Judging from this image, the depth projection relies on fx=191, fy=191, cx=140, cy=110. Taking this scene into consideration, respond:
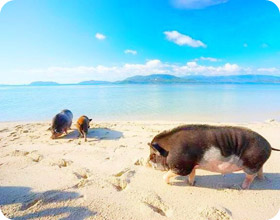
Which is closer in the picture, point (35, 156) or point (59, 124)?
point (35, 156)

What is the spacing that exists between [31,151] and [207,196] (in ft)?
18.5

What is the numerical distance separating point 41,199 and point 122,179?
169 centimetres

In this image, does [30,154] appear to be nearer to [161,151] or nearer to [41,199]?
[41,199]

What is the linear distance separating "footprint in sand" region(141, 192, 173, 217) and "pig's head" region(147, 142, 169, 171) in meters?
0.66

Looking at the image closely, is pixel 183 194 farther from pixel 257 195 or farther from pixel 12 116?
pixel 12 116

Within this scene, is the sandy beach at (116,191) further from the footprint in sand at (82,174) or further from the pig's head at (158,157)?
the pig's head at (158,157)

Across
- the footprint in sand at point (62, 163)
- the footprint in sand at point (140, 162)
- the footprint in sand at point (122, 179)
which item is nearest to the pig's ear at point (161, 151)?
the footprint in sand at point (122, 179)

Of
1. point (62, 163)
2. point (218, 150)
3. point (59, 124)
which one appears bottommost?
point (62, 163)

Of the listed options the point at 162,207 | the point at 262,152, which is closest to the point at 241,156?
the point at 262,152

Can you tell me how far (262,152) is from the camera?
12.3 ft

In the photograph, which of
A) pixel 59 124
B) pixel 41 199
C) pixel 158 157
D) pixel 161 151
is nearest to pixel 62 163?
pixel 41 199

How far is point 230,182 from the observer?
445 centimetres

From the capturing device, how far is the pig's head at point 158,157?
425 cm

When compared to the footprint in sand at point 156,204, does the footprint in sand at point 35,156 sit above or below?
above
